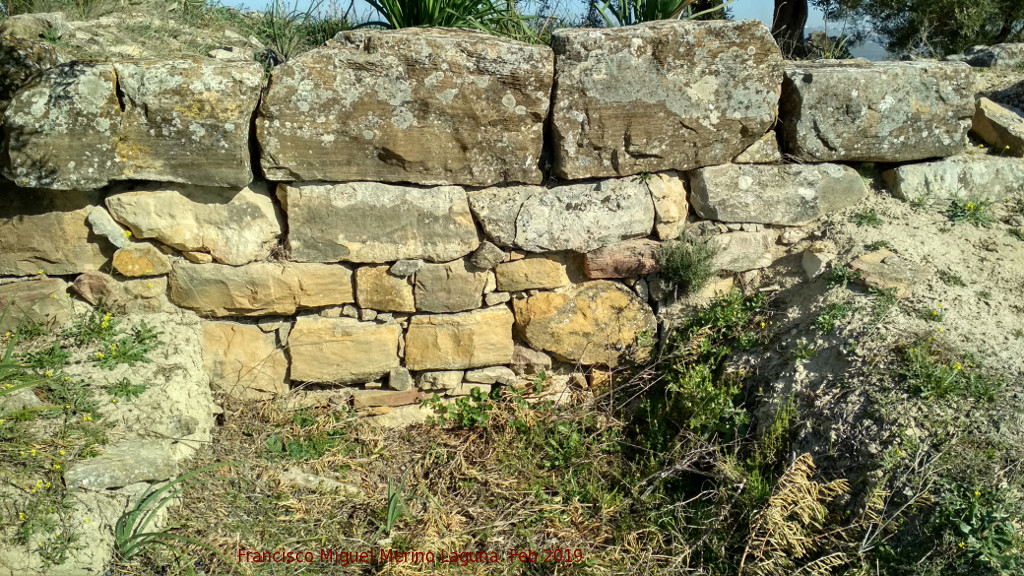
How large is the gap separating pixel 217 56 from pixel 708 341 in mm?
2904

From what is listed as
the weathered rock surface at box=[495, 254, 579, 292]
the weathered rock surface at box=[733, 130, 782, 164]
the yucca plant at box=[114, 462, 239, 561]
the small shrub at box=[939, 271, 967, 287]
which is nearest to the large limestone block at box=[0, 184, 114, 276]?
the yucca plant at box=[114, 462, 239, 561]

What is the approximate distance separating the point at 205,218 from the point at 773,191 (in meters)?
2.83

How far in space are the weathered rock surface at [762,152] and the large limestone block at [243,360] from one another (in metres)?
2.57

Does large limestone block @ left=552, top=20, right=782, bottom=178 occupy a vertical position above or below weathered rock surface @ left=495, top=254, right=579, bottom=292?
above

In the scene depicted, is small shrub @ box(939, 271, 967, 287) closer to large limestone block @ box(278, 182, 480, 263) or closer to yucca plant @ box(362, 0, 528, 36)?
large limestone block @ box(278, 182, 480, 263)

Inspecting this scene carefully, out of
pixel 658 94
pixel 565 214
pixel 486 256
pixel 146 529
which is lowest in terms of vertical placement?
pixel 146 529

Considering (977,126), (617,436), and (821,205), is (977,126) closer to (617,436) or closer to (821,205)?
(821,205)

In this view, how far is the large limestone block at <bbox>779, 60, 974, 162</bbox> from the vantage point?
3.83 metres

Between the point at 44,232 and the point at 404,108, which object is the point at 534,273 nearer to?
the point at 404,108

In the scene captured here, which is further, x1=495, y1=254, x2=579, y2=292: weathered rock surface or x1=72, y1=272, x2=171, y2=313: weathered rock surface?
x1=495, y1=254, x2=579, y2=292: weathered rock surface

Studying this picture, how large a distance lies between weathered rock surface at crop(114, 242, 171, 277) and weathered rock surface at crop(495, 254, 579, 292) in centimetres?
161

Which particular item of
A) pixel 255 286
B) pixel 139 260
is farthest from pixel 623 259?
pixel 139 260

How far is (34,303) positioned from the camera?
345 cm

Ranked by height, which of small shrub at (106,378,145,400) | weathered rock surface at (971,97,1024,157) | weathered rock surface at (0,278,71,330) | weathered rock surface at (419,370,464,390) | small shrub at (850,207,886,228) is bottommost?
weathered rock surface at (419,370,464,390)
